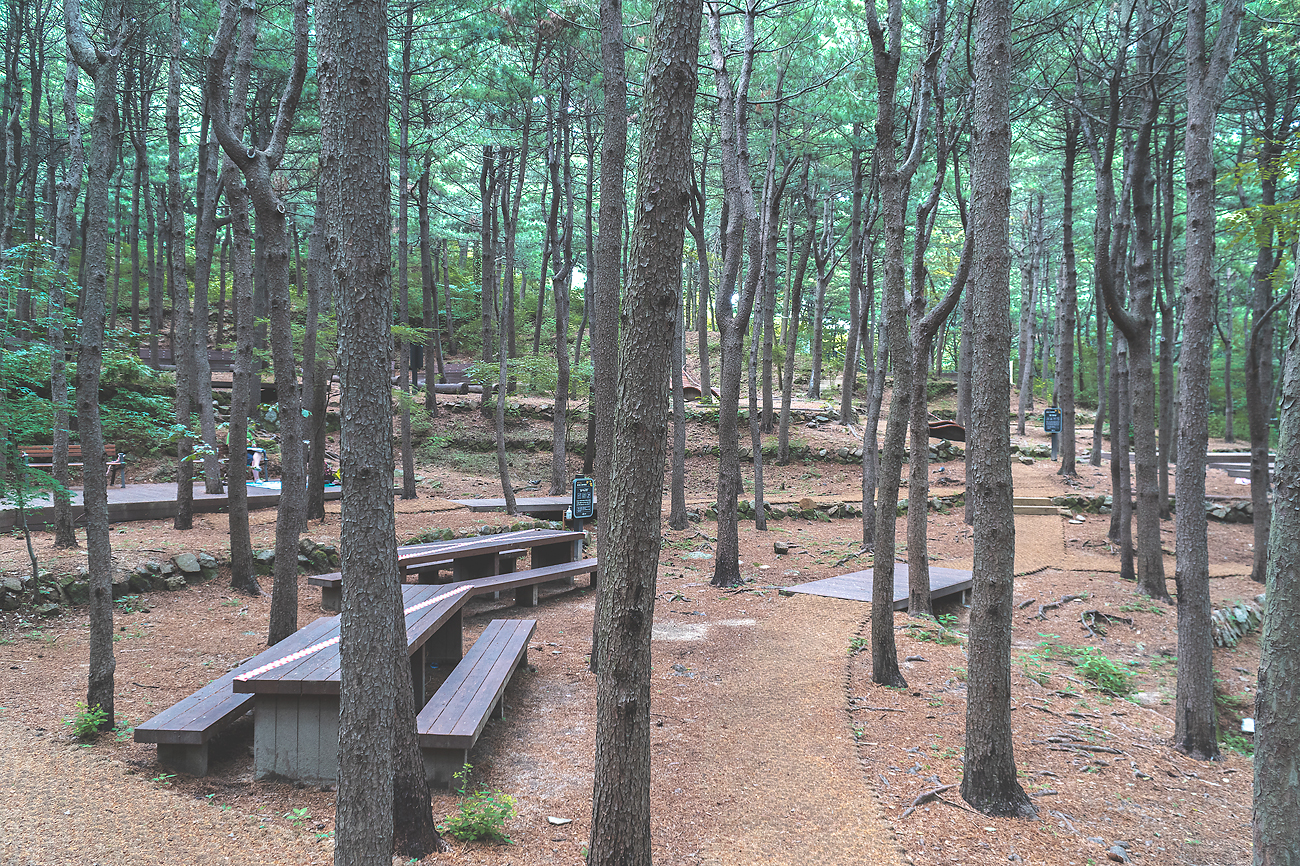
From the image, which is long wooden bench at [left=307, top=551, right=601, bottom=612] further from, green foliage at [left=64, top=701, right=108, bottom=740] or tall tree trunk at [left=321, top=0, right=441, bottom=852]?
tall tree trunk at [left=321, top=0, right=441, bottom=852]

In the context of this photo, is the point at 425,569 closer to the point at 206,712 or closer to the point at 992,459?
the point at 206,712

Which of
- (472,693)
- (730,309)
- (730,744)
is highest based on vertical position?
(730,309)

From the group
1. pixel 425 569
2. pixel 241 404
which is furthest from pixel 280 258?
pixel 425 569

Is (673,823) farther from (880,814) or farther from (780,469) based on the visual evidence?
(780,469)

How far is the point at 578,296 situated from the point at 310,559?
29.5 metres

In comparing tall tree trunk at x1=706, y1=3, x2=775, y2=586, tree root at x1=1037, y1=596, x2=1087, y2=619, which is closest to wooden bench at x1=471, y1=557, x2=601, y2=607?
tall tree trunk at x1=706, y1=3, x2=775, y2=586

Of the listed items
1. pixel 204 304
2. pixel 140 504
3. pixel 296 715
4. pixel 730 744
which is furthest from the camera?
pixel 204 304

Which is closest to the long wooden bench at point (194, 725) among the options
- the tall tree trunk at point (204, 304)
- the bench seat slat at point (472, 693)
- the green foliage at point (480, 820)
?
the bench seat slat at point (472, 693)

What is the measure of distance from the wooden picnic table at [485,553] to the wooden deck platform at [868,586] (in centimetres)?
287

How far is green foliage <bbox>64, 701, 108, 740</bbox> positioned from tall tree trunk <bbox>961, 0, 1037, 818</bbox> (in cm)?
473

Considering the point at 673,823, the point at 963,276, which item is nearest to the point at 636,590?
the point at 673,823

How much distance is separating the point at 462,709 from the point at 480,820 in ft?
2.62

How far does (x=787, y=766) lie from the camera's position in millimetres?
3920

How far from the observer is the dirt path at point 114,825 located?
2.76 meters
